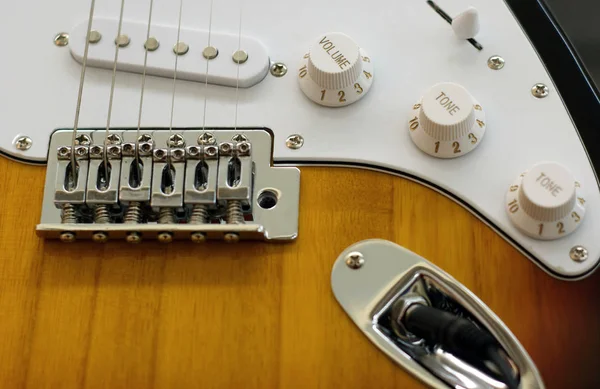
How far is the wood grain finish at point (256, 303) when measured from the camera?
25.2 inches

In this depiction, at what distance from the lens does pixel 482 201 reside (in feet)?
2.27

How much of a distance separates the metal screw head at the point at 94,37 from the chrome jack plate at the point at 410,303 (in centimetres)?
35

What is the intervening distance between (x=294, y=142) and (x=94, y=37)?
246 mm

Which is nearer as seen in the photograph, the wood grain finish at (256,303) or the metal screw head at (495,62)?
the wood grain finish at (256,303)

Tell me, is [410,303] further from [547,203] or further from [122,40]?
[122,40]

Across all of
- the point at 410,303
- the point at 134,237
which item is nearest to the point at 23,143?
the point at 134,237

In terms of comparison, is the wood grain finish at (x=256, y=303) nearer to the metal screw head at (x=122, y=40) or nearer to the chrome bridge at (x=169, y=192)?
the chrome bridge at (x=169, y=192)

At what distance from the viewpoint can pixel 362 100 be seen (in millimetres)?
754

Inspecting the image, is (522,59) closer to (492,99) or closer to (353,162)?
(492,99)

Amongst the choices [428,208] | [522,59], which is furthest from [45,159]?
[522,59]

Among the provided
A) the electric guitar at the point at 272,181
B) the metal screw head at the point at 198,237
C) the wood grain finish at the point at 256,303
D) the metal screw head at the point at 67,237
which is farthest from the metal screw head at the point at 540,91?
the metal screw head at the point at 67,237

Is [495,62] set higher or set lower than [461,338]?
higher

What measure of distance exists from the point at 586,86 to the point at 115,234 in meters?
0.47

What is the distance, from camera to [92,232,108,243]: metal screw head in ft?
2.26
